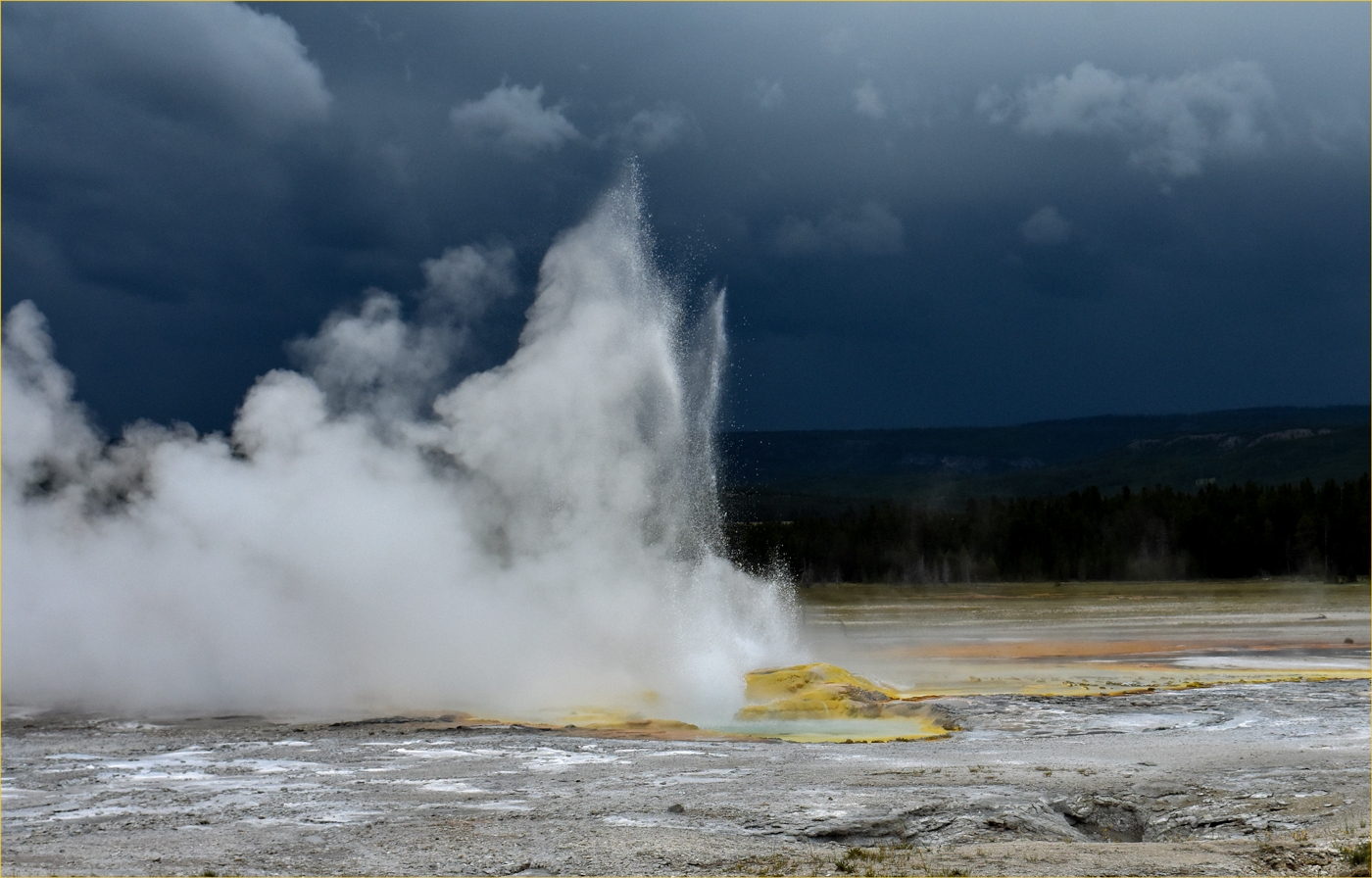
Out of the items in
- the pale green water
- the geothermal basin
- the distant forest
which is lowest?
the pale green water

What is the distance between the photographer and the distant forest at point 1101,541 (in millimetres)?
83062

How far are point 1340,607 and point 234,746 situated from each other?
52.7 m

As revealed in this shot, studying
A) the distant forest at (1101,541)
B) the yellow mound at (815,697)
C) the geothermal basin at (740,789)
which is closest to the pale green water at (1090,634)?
the geothermal basin at (740,789)

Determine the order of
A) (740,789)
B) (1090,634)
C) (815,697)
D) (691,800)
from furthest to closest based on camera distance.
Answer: (1090,634) < (815,697) < (740,789) < (691,800)

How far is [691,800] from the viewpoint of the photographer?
50.2 feet

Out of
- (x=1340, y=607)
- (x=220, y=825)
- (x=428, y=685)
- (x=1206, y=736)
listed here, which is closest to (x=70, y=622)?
(x=428, y=685)

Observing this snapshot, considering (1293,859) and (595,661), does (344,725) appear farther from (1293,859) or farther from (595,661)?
(1293,859)

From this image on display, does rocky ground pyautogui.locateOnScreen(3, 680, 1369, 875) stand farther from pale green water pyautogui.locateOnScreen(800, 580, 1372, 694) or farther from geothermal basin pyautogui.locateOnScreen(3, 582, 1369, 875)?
pale green water pyautogui.locateOnScreen(800, 580, 1372, 694)

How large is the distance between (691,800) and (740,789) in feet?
3.18

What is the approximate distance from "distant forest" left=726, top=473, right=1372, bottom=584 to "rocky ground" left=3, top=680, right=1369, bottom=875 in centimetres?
5898

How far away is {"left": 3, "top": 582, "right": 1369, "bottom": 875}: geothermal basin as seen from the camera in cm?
1227

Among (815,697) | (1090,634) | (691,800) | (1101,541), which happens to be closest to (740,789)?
(691,800)

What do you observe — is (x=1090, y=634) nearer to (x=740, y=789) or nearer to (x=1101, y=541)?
(x=740, y=789)

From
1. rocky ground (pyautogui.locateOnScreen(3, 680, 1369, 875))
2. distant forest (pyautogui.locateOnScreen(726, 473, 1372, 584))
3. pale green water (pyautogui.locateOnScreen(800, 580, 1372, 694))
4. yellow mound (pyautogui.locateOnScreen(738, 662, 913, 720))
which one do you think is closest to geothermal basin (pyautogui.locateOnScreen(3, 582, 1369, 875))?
rocky ground (pyautogui.locateOnScreen(3, 680, 1369, 875))
